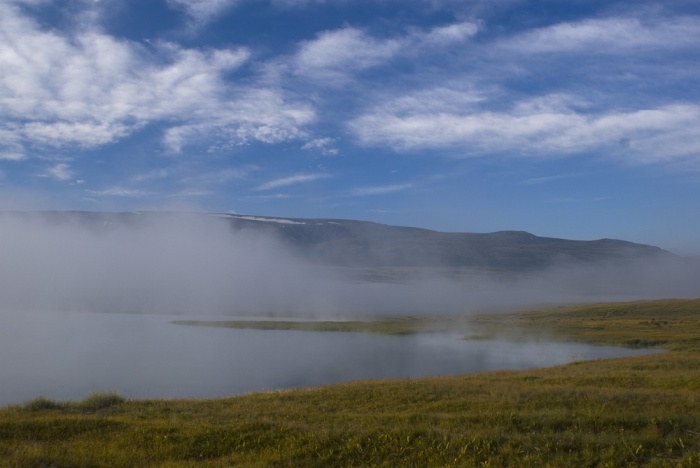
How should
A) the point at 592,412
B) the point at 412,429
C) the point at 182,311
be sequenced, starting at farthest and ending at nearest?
1. the point at 182,311
2. the point at 592,412
3. the point at 412,429

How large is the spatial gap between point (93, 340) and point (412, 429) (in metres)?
59.6

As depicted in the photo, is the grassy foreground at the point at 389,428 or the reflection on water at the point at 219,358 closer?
the grassy foreground at the point at 389,428

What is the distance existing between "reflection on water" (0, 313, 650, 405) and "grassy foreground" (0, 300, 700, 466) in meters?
15.3

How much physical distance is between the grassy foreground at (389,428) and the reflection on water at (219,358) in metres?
15.3

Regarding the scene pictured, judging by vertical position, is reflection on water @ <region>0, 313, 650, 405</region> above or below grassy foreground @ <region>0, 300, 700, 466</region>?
below

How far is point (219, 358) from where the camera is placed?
50.6m

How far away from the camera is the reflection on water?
36688mm

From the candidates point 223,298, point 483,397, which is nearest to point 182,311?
point 223,298

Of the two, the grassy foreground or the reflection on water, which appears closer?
the grassy foreground

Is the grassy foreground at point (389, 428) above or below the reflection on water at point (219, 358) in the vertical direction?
above

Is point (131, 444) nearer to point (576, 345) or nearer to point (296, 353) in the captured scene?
point (296, 353)

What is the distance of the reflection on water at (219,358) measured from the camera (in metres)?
36.7

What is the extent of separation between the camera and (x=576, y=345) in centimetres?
5903

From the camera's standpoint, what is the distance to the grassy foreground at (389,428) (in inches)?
435
